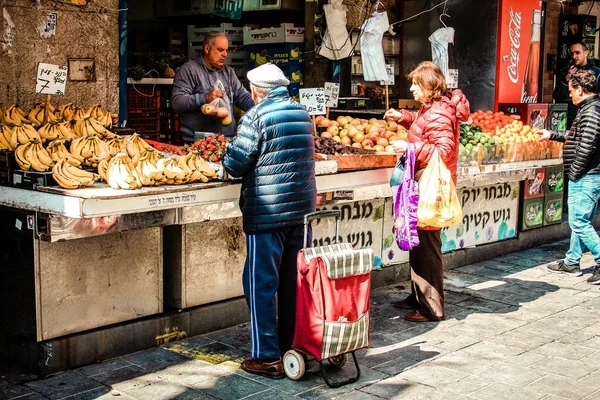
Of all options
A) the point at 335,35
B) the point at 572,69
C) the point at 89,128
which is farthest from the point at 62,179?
the point at 572,69

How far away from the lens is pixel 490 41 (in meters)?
9.70

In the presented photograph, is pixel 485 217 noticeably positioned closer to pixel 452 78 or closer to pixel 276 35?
pixel 452 78

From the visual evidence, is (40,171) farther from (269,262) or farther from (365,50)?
(365,50)

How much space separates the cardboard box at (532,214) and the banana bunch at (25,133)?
609 centimetres

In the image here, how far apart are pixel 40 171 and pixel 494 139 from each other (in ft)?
16.8

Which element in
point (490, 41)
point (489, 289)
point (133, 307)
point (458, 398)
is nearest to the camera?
point (458, 398)

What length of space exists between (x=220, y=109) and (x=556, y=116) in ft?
16.8

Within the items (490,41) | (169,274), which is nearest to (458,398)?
(169,274)

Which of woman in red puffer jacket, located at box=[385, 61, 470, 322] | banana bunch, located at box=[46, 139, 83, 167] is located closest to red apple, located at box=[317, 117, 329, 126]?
woman in red puffer jacket, located at box=[385, 61, 470, 322]

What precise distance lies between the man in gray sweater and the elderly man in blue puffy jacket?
2.04 meters

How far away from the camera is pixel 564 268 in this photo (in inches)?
342

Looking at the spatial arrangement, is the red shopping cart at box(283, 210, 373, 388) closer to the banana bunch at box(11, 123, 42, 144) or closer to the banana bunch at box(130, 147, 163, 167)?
the banana bunch at box(130, 147, 163, 167)

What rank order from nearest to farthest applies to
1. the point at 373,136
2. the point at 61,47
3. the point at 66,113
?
the point at 66,113
the point at 61,47
the point at 373,136

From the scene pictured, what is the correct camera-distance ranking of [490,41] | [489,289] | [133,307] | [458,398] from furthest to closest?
[490,41]
[489,289]
[133,307]
[458,398]
